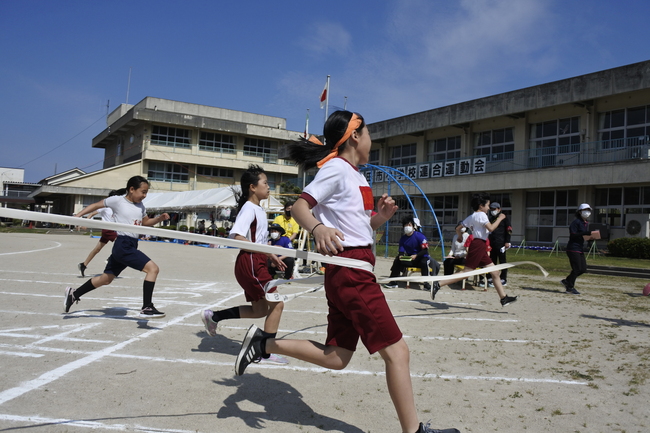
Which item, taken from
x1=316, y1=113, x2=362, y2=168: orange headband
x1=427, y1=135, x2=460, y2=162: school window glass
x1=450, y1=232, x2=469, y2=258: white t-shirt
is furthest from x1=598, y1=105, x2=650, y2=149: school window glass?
x1=316, y1=113, x2=362, y2=168: orange headband

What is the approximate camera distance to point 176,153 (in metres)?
49.8

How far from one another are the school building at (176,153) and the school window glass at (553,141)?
23.0 m

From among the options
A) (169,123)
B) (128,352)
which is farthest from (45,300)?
(169,123)

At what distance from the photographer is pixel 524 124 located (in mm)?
28250

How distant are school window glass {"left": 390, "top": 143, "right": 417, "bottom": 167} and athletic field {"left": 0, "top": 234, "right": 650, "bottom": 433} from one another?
95.4ft

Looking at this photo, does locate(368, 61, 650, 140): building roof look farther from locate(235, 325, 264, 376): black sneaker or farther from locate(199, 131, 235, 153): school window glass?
locate(235, 325, 264, 376): black sneaker

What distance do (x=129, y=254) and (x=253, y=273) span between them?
220 centimetres

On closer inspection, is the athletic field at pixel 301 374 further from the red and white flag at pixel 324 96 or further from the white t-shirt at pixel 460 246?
the red and white flag at pixel 324 96

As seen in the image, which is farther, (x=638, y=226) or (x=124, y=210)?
(x=638, y=226)

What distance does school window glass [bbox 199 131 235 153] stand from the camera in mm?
51625

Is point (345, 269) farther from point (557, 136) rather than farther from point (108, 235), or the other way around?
point (557, 136)

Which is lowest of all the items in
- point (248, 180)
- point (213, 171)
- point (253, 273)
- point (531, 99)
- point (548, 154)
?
point (253, 273)

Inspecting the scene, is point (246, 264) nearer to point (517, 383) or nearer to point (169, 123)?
point (517, 383)

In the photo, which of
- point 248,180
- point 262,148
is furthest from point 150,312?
point 262,148
